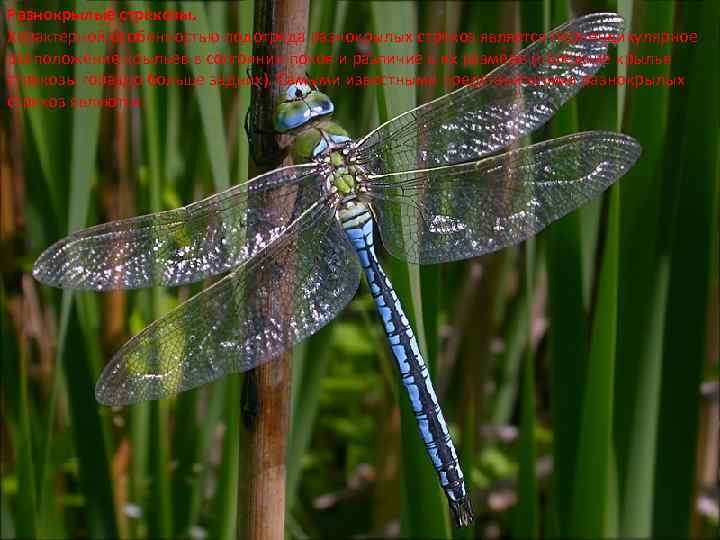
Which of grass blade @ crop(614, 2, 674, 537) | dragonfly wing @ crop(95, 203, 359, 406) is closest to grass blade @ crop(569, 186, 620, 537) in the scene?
grass blade @ crop(614, 2, 674, 537)

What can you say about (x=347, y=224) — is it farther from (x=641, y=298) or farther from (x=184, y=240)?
(x=641, y=298)

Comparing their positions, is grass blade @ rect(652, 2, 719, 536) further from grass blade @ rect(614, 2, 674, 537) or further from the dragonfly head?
the dragonfly head

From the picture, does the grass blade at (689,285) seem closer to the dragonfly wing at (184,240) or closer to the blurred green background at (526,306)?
the blurred green background at (526,306)

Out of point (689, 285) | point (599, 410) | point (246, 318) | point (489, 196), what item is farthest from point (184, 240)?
point (689, 285)

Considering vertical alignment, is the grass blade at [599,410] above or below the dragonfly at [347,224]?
below

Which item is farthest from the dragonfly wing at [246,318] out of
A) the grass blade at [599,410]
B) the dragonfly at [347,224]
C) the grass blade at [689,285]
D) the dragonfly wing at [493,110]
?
the grass blade at [689,285]

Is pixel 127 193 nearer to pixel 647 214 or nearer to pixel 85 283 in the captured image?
pixel 85 283
